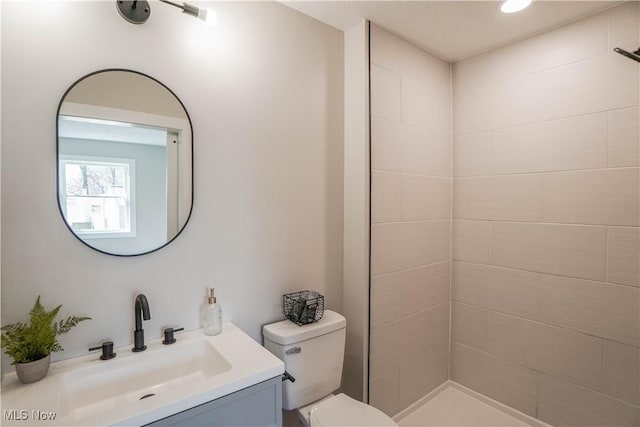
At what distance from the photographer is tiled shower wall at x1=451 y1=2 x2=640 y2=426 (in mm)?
1659

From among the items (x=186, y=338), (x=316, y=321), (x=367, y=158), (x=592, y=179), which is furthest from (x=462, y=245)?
(x=186, y=338)

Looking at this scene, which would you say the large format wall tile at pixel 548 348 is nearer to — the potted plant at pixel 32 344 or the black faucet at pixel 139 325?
the black faucet at pixel 139 325

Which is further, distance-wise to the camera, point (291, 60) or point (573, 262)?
point (573, 262)

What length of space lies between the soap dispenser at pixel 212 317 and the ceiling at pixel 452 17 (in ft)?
4.91

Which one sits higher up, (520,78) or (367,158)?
(520,78)

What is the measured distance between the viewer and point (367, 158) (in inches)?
71.1

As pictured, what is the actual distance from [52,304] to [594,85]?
2.66 metres

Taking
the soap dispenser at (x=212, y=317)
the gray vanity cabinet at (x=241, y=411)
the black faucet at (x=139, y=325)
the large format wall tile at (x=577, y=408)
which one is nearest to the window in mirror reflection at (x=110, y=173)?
the black faucet at (x=139, y=325)

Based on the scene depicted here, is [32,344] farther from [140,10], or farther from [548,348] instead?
[548,348]

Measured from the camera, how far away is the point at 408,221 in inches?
80.7

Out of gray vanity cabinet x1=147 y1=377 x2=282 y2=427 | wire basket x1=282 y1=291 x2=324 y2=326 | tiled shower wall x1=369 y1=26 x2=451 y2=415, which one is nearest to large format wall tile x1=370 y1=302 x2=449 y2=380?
tiled shower wall x1=369 y1=26 x2=451 y2=415

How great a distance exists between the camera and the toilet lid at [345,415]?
1.42 metres

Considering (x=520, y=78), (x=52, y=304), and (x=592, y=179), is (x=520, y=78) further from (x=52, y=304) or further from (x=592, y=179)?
(x=52, y=304)

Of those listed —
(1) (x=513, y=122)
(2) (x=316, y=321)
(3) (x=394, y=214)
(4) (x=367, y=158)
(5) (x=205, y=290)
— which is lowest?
(2) (x=316, y=321)
